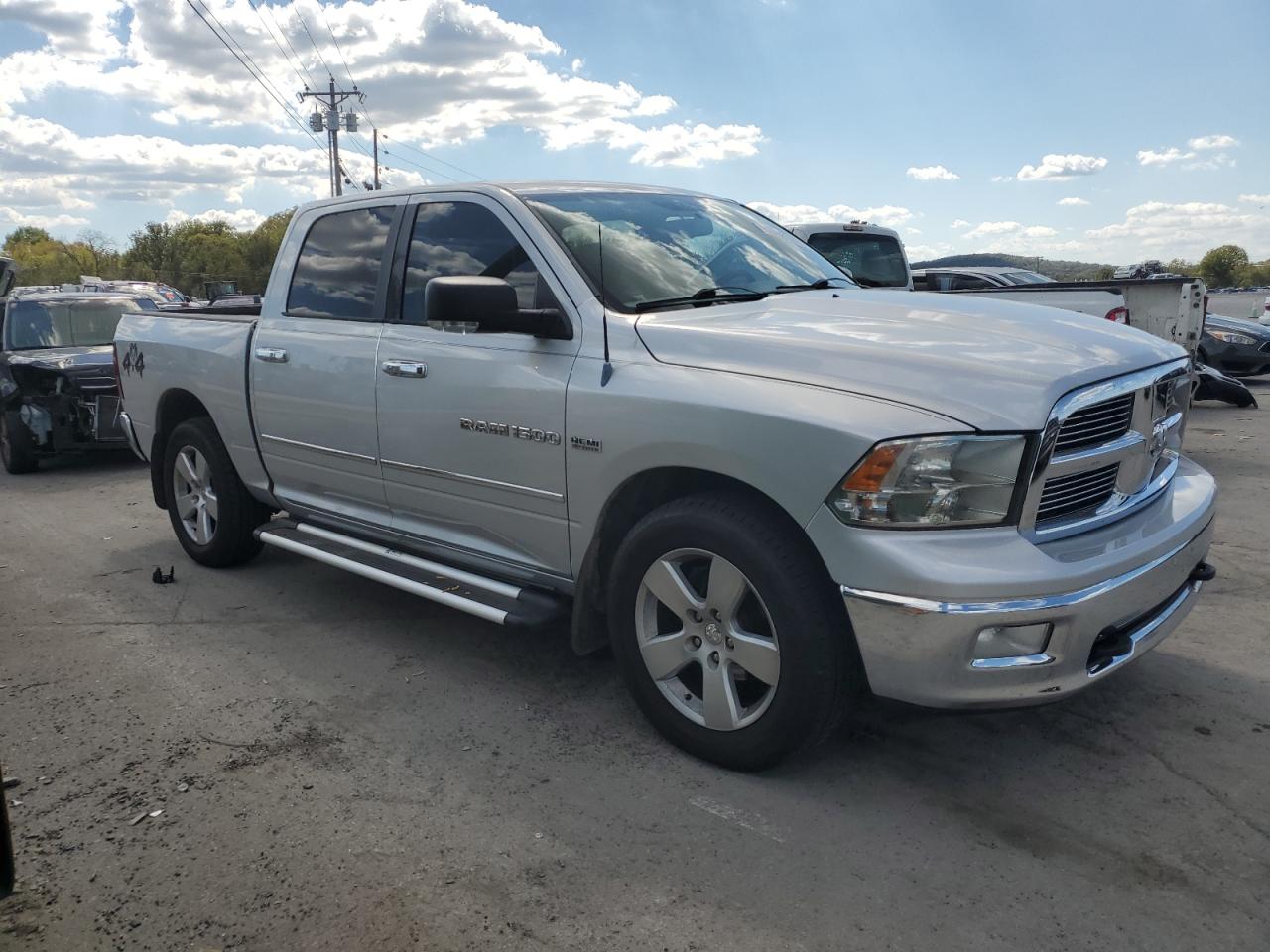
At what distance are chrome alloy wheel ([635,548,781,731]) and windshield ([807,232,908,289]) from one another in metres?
7.72

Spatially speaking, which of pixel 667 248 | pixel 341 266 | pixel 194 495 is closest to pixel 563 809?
pixel 667 248

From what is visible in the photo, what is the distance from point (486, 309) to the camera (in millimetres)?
3463

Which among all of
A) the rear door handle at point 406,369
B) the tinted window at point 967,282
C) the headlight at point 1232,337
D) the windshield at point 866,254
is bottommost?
the headlight at point 1232,337

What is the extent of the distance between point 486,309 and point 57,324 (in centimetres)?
888

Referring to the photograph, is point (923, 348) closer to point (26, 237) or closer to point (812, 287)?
point (812, 287)

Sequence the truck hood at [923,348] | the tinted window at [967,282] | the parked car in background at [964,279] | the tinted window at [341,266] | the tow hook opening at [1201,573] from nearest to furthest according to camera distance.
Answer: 1. the truck hood at [923,348]
2. the tow hook opening at [1201,573]
3. the tinted window at [341,266]
4. the parked car in background at [964,279]
5. the tinted window at [967,282]

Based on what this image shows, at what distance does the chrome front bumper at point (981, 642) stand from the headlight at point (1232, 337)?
44.2 ft

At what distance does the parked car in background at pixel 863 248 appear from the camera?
34.4 ft

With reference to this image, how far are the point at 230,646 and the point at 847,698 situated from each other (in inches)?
115

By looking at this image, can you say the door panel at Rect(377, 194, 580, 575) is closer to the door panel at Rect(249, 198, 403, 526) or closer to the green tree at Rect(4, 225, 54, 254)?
the door panel at Rect(249, 198, 403, 526)

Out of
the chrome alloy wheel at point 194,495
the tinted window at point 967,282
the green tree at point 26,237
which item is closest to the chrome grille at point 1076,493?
the chrome alloy wheel at point 194,495

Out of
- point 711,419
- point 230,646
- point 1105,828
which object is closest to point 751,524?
point 711,419

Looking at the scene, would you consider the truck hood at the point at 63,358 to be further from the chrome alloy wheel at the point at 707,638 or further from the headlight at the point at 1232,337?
the headlight at the point at 1232,337

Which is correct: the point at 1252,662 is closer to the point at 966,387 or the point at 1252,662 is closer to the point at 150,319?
the point at 966,387
